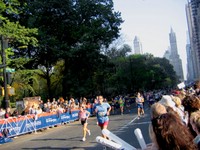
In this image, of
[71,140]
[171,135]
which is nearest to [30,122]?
[71,140]

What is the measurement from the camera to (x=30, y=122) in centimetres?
1997

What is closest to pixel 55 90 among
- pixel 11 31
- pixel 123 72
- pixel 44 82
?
pixel 44 82

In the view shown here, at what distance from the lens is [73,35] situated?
127 ft

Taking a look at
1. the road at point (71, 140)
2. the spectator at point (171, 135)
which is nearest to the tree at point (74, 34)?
the road at point (71, 140)

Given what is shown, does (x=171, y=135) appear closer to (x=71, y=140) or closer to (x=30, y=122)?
(x=71, y=140)

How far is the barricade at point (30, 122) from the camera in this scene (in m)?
17.7

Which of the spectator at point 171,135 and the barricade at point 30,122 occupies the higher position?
the spectator at point 171,135

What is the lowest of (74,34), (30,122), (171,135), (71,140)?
(71,140)

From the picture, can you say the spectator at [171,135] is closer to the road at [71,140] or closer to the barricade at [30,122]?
the road at [71,140]

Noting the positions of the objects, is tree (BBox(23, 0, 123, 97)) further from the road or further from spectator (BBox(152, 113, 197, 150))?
spectator (BBox(152, 113, 197, 150))

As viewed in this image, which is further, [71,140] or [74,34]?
[74,34]

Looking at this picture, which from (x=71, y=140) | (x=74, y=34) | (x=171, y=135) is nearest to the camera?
(x=171, y=135)

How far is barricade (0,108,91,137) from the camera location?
698 inches

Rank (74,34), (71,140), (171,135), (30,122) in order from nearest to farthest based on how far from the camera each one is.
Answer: (171,135), (71,140), (30,122), (74,34)
